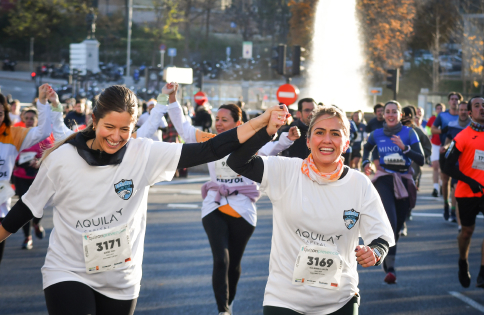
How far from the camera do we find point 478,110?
675 cm

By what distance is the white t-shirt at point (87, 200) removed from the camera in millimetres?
3318

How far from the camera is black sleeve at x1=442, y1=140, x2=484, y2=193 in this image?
658cm

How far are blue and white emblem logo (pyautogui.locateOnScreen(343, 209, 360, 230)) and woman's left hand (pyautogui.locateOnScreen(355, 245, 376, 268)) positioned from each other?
27 centimetres

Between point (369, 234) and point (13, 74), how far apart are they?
57.4 metres

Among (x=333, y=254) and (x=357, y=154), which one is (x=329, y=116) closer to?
(x=333, y=254)

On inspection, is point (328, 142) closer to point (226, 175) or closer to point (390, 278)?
point (226, 175)

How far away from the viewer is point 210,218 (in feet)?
17.9

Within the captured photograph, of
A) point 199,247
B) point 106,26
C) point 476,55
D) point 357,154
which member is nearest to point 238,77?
point 106,26

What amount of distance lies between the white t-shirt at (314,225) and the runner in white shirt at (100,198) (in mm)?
398

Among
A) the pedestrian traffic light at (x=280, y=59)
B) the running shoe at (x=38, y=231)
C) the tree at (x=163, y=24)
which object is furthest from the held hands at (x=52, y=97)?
the tree at (x=163, y=24)

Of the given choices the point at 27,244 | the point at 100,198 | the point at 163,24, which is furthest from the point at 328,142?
the point at 163,24

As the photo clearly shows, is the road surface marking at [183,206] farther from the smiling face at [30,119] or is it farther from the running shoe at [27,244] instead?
the running shoe at [27,244]

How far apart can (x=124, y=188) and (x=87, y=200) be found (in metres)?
0.20

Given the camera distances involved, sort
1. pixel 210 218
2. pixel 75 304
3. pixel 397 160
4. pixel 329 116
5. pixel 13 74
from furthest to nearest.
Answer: pixel 13 74, pixel 397 160, pixel 210 218, pixel 329 116, pixel 75 304
